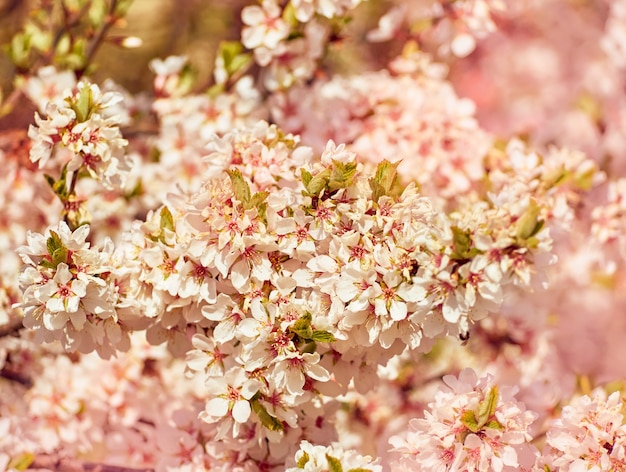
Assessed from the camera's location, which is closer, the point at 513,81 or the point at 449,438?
the point at 449,438

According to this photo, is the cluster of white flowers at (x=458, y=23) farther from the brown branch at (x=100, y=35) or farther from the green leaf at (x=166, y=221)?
the green leaf at (x=166, y=221)

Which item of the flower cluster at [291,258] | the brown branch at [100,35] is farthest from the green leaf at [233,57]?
the brown branch at [100,35]

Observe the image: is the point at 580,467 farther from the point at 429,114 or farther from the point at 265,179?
the point at 429,114

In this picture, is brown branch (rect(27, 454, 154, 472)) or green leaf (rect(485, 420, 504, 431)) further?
brown branch (rect(27, 454, 154, 472))

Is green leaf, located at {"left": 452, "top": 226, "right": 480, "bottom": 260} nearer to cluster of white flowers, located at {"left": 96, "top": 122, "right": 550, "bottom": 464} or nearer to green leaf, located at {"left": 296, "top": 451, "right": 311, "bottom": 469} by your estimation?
cluster of white flowers, located at {"left": 96, "top": 122, "right": 550, "bottom": 464}

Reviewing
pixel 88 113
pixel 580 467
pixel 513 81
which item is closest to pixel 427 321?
pixel 580 467

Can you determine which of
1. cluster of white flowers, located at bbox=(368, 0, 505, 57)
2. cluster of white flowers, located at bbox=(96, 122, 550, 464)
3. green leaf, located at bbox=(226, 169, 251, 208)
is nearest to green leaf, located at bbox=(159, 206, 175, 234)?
cluster of white flowers, located at bbox=(96, 122, 550, 464)
